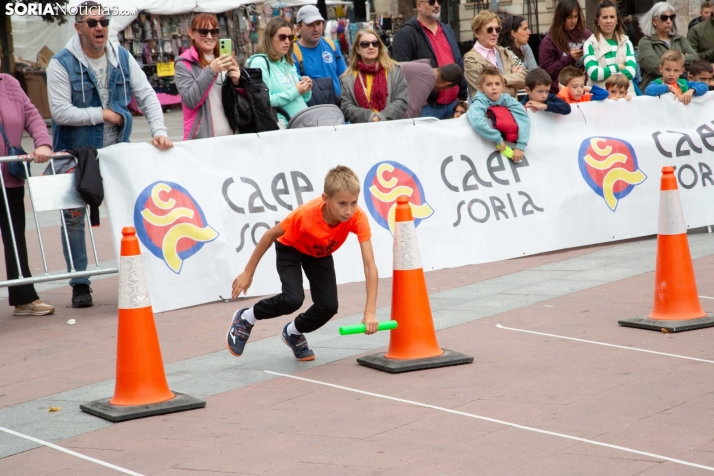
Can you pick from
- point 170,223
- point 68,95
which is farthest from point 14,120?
point 170,223

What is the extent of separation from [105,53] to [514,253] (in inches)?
156

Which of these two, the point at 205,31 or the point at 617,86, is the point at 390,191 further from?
the point at 617,86

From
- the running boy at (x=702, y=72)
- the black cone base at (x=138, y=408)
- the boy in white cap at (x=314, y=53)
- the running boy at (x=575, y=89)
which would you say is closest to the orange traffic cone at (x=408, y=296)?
the black cone base at (x=138, y=408)

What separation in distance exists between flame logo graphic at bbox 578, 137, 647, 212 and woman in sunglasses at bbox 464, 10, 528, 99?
97 centimetres

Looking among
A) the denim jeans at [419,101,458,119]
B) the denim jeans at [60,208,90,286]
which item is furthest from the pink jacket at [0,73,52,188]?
the denim jeans at [419,101,458,119]

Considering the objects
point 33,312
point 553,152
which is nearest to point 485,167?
point 553,152

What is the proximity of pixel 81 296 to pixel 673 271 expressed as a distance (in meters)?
4.51

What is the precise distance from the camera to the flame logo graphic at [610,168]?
9.57m

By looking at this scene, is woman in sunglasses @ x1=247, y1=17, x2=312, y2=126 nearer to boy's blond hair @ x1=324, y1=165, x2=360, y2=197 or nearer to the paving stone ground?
the paving stone ground

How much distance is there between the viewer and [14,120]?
770 cm

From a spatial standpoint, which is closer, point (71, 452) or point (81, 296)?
point (71, 452)

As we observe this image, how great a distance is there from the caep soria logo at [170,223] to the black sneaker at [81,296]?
0.76m

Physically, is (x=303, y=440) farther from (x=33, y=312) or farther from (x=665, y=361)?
(x=33, y=312)

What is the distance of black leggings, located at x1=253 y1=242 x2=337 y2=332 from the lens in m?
5.84
